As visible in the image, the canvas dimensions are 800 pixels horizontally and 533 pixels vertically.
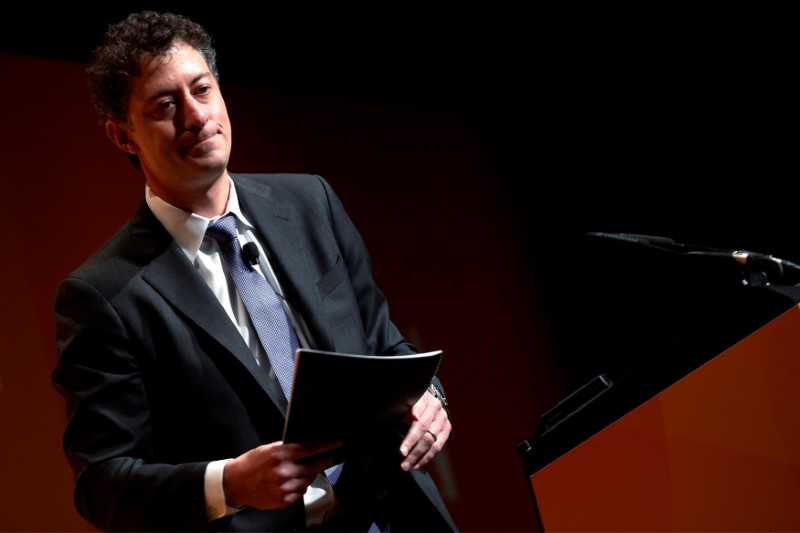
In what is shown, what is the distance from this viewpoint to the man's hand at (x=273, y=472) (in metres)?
1.38

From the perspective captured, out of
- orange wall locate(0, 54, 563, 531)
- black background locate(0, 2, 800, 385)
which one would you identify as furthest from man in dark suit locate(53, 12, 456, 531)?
black background locate(0, 2, 800, 385)

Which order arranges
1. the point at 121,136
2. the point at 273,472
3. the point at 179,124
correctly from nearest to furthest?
the point at 273,472 < the point at 179,124 < the point at 121,136

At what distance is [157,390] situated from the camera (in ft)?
5.15

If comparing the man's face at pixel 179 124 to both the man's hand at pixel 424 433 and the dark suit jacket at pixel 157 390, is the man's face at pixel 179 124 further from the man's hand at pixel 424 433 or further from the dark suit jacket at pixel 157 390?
the man's hand at pixel 424 433

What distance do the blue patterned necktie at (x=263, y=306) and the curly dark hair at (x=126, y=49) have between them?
0.34m

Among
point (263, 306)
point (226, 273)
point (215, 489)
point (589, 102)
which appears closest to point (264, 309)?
point (263, 306)

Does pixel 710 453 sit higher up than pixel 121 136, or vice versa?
pixel 121 136

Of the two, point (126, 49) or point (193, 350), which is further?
point (126, 49)

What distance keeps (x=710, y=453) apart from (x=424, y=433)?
1.82 ft

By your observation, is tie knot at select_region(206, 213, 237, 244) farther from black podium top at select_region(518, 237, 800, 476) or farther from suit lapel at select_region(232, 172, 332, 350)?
black podium top at select_region(518, 237, 800, 476)

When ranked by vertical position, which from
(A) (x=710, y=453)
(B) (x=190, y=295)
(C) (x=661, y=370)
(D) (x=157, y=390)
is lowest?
(A) (x=710, y=453)

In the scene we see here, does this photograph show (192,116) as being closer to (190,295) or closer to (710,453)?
(190,295)

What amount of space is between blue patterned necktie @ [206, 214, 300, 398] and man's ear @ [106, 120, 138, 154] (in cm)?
28

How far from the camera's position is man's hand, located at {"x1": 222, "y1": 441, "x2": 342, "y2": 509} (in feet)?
4.54
